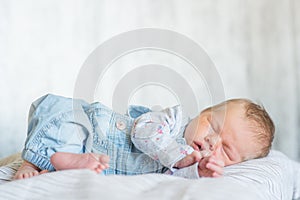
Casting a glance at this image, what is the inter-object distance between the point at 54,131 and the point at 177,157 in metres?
0.29

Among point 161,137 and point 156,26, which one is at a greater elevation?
point 156,26

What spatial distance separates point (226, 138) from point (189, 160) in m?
0.18

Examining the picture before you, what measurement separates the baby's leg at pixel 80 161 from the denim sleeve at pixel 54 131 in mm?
73

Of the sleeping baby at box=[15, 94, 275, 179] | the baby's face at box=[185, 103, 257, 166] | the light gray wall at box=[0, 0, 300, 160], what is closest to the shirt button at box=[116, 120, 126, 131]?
the sleeping baby at box=[15, 94, 275, 179]

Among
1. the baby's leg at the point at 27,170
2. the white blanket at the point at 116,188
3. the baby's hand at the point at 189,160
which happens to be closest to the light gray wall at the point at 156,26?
the baby's leg at the point at 27,170

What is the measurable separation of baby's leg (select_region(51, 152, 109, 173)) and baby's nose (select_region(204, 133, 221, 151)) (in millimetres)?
331

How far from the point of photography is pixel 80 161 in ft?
2.95

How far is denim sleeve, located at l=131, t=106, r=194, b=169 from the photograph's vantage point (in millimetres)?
981

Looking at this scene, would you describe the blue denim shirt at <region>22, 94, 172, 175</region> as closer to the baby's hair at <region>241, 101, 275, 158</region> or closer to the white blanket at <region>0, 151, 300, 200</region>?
the baby's hair at <region>241, 101, 275, 158</region>

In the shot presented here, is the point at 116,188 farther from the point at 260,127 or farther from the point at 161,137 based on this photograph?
the point at 260,127

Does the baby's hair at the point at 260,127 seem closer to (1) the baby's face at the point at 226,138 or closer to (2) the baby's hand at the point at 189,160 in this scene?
(1) the baby's face at the point at 226,138

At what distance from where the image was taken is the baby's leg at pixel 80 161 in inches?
33.8

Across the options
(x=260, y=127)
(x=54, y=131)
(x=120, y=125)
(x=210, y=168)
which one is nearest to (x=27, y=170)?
(x=54, y=131)

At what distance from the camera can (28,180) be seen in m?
0.69
